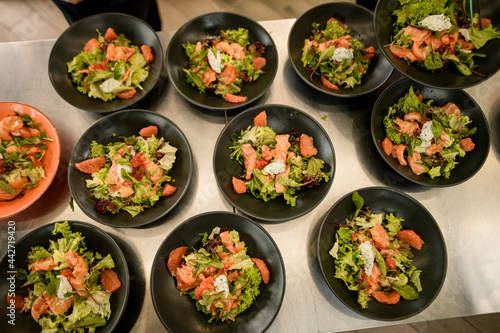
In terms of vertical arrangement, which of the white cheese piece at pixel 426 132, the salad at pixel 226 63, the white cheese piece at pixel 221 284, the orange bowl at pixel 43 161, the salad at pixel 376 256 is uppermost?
the salad at pixel 226 63

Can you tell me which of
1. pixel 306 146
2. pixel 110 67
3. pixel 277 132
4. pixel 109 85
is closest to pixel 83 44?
pixel 110 67

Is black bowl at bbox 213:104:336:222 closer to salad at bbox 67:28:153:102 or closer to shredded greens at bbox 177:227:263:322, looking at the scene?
shredded greens at bbox 177:227:263:322

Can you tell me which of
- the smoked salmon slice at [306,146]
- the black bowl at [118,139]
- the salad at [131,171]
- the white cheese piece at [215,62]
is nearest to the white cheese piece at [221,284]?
the black bowl at [118,139]

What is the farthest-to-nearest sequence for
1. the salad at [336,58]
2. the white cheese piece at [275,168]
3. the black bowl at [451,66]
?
the salad at [336,58], the white cheese piece at [275,168], the black bowl at [451,66]

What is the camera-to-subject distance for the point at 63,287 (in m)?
1.87

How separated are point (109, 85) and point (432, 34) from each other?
2140 mm

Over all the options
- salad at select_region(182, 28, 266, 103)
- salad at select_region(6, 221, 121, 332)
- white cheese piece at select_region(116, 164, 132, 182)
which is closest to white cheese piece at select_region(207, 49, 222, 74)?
salad at select_region(182, 28, 266, 103)

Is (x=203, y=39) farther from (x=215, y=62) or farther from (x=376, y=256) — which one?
(x=376, y=256)

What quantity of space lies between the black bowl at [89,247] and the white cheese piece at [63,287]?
0.23m

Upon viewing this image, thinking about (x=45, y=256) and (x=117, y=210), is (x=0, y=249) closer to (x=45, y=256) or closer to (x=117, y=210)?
(x=45, y=256)

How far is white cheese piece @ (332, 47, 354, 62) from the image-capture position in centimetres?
233

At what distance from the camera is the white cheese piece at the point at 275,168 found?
2.12 metres

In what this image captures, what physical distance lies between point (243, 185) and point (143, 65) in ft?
3.87

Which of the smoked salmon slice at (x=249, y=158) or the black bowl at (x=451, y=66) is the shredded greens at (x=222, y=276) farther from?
the black bowl at (x=451, y=66)
